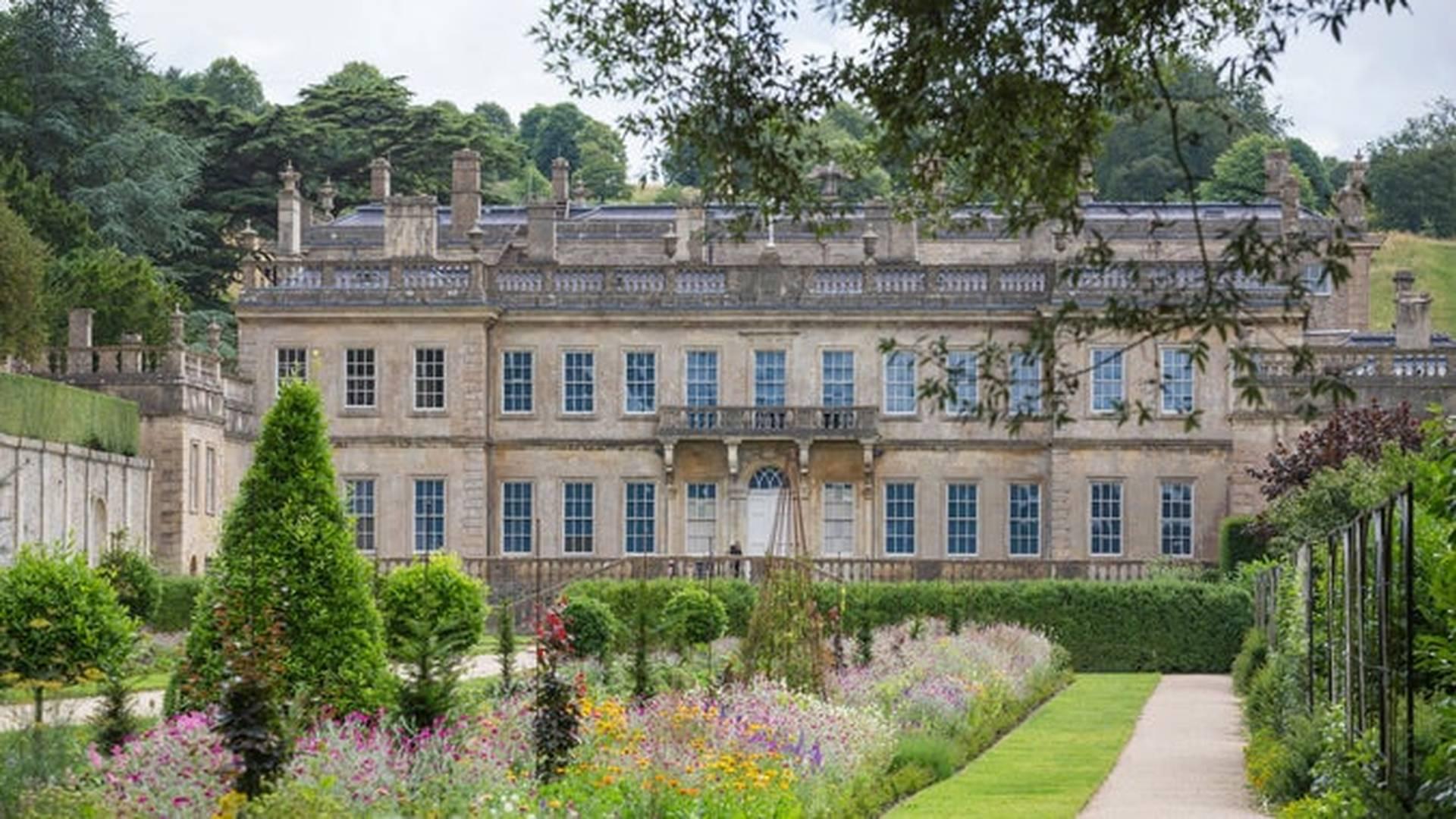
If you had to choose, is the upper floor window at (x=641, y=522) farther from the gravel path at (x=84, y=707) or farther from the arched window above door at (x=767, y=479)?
the gravel path at (x=84, y=707)

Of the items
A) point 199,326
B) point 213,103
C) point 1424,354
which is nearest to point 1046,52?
point 1424,354

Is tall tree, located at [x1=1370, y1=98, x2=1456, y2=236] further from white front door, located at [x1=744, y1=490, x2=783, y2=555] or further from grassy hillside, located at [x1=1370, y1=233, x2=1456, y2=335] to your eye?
white front door, located at [x1=744, y1=490, x2=783, y2=555]

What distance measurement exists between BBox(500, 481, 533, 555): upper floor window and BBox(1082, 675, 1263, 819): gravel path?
20.5m

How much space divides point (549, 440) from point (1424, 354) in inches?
633

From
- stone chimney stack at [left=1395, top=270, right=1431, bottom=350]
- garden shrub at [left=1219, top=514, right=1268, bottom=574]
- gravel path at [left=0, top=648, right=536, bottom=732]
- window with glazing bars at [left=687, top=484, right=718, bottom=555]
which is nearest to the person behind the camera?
gravel path at [left=0, top=648, right=536, bottom=732]

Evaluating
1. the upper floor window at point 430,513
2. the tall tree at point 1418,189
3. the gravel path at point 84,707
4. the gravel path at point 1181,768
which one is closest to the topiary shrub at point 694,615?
the gravel path at point 84,707

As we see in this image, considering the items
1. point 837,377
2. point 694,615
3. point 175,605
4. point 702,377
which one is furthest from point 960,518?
point 694,615

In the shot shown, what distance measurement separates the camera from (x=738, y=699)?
849 inches

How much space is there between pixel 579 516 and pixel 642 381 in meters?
2.81

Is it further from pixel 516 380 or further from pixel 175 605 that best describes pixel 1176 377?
pixel 175 605

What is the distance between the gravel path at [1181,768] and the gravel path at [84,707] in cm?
486

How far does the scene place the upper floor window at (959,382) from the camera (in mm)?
11055

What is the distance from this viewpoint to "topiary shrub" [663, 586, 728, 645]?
31.9m

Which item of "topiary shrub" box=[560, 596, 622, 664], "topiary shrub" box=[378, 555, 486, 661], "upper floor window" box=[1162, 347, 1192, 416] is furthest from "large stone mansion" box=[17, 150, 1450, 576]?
"topiary shrub" box=[560, 596, 622, 664]
